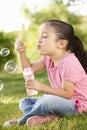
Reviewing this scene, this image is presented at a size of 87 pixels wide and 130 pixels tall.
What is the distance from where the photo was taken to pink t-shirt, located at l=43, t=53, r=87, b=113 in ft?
10.1

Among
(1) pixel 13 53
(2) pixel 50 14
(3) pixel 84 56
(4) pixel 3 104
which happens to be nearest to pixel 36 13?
(2) pixel 50 14

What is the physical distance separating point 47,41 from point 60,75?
272mm

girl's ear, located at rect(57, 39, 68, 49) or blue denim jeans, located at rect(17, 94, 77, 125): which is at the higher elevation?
girl's ear, located at rect(57, 39, 68, 49)

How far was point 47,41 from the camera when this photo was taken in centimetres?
316

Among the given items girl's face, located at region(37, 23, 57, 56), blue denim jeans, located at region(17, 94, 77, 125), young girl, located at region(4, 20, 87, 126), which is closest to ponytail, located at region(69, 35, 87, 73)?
young girl, located at region(4, 20, 87, 126)

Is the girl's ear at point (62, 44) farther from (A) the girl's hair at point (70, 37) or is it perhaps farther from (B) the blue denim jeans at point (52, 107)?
(B) the blue denim jeans at point (52, 107)

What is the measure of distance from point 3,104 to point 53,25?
1441mm

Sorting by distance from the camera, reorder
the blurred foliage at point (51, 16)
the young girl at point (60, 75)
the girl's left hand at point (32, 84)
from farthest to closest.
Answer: the blurred foliage at point (51, 16) < the young girl at point (60, 75) < the girl's left hand at point (32, 84)

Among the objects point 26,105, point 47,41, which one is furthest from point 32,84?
point 26,105

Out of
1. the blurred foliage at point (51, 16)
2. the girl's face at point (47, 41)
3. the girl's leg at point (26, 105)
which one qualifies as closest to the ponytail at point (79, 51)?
the girl's face at point (47, 41)

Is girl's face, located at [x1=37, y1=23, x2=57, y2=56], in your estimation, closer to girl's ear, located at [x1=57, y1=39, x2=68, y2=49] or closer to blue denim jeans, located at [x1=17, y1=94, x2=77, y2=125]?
girl's ear, located at [x1=57, y1=39, x2=68, y2=49]

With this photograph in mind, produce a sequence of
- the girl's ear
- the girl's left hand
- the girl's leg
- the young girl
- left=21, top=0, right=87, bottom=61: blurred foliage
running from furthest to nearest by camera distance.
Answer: left=21, top=0, right=87, bottom=61: blurred foliage → the girl's leg → the girl's ear → the young girl → the girl's left hand

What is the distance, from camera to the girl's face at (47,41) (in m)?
3.15

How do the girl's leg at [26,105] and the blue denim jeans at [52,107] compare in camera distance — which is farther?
the girl's leg at [26,105]
